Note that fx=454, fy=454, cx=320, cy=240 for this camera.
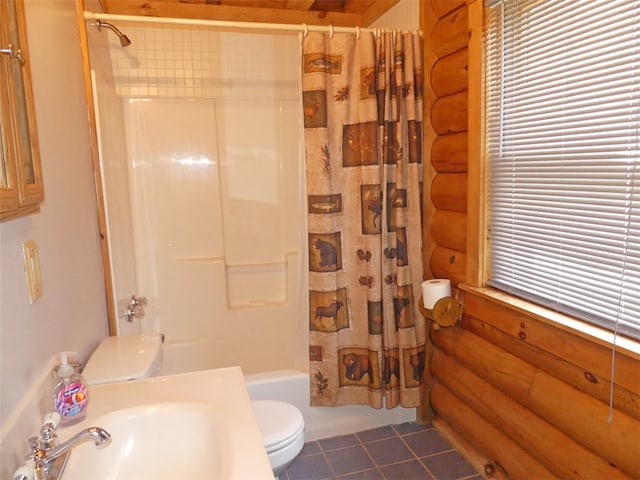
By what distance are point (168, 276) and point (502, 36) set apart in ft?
7.56

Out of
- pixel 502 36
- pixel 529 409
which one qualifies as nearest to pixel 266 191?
pixel 502 36

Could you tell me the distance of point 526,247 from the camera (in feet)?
5.88

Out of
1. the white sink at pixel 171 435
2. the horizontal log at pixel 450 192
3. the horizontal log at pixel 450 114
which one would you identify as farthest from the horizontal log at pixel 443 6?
the white sink at pixel 171 435

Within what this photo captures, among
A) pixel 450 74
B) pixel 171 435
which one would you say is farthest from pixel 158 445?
pixel 450 74

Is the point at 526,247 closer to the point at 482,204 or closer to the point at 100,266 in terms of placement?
the point at 482,204

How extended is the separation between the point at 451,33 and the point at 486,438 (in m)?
1.84

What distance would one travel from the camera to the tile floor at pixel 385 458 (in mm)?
2152

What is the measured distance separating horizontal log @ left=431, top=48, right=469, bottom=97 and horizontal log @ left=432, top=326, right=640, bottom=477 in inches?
44.4

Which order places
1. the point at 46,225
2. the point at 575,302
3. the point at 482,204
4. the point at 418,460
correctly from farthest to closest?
the point at 418,460 → the point at 482,204 → the point at 575,302 → the point at 46,225

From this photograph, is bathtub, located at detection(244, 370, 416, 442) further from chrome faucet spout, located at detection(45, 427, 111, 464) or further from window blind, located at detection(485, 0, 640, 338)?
chrome faucet spout, located at detection(45, 427, 111, 464)

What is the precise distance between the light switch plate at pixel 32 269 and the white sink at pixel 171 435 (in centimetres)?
33

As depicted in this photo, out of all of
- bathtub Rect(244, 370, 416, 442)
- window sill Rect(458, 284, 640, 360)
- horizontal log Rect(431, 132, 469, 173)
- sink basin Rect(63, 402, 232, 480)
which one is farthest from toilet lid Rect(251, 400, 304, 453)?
horizontal log Rect(431, 132, 469, 173)

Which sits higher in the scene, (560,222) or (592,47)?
(592,47)

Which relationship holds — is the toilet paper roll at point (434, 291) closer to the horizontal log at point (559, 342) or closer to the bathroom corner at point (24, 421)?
the horizontal log at point (559, 342)
